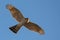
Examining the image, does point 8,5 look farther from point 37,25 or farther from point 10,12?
point 37,25

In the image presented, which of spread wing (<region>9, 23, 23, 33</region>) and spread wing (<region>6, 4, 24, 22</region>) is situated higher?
spread wing (<region>6, 4, 24, 22</region>)

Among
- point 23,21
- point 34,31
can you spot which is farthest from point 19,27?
point 34,31

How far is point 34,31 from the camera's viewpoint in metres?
9.81

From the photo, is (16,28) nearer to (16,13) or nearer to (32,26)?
(16,13)

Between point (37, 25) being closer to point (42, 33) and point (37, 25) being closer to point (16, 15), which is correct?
point (42, 33)

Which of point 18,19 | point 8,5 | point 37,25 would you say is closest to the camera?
point 8,5

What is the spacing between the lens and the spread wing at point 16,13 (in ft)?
28.7

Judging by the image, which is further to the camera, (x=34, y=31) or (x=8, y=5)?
(x=34, y=31)

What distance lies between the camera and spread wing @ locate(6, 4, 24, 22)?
28.7 feet

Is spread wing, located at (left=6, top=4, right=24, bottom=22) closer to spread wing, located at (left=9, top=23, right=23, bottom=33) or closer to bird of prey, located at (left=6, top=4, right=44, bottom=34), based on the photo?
bird of prey, located at (left=6, top=4, right=44, bottom=34)

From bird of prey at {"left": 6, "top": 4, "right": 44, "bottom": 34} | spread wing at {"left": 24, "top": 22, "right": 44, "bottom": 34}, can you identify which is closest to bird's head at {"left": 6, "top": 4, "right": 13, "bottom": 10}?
bird of prey at {"left": 6, "top": 4, "right": 44, "bottom": 34}

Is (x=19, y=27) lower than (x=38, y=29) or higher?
lower

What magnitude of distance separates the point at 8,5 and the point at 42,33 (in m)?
2.49

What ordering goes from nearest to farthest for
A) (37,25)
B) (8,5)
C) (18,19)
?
1. (8,5)
2. (18,19)
3. (37,25)
